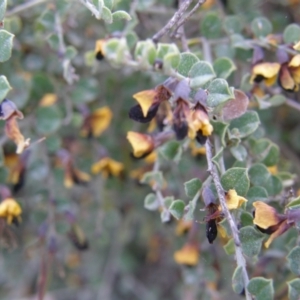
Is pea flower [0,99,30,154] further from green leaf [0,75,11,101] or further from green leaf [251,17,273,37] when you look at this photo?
green leaf [251,17,273,37]

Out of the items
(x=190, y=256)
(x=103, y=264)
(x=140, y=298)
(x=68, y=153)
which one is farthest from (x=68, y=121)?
(x=140, y=298)

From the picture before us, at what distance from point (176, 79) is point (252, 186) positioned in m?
0.24

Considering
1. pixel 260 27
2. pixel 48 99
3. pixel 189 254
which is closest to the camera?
pixel 260 27

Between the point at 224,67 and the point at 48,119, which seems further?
the point at 48,119

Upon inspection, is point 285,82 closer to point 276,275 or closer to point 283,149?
point 276,275

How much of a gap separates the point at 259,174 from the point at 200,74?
0.23 meters

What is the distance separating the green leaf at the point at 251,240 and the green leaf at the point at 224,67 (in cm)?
28

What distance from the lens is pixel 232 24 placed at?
0.98 meters

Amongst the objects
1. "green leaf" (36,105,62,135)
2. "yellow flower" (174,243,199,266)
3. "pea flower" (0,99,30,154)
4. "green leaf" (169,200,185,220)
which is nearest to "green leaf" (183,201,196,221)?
"green leaf" (169,200,185,220)

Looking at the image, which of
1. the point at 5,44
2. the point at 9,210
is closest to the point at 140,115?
the point at 5,44

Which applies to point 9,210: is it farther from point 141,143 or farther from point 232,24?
point 232,24

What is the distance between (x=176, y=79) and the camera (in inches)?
26.8

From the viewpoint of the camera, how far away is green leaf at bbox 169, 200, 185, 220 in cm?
70

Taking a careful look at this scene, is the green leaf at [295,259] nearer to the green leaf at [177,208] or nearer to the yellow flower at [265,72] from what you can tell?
the green leaf at [177,208]
